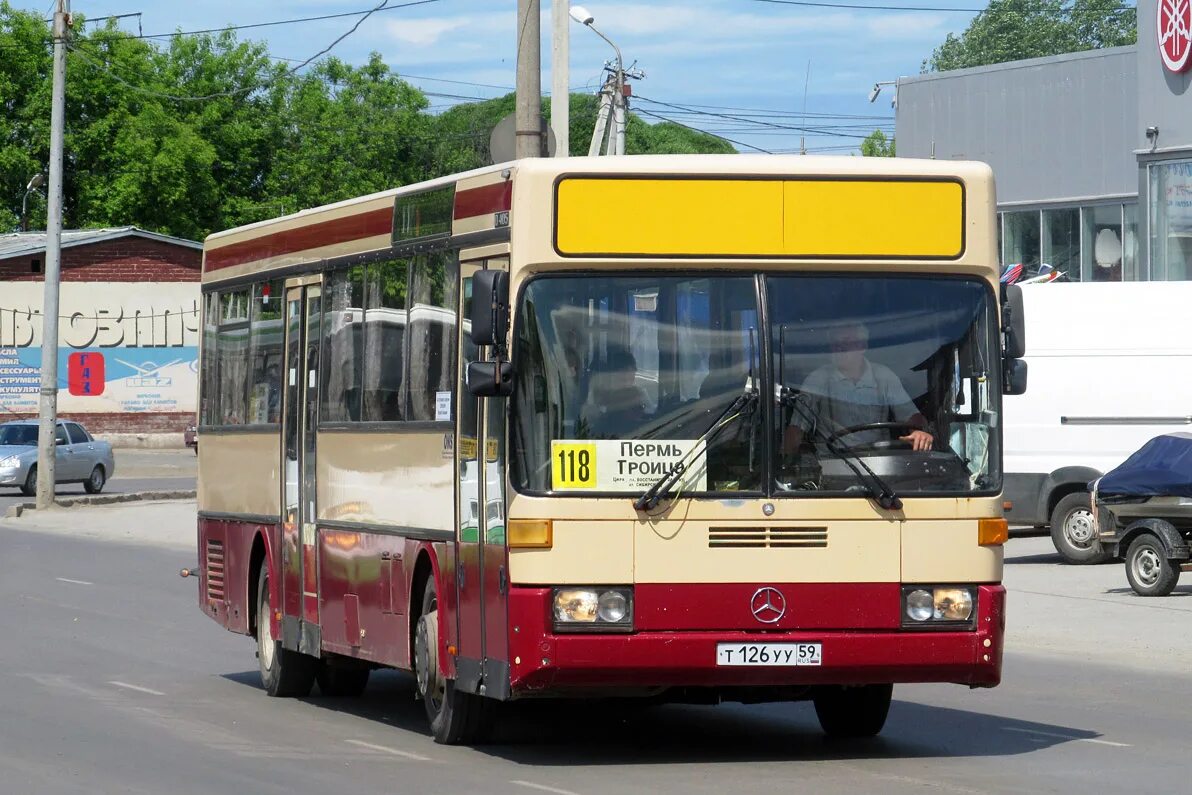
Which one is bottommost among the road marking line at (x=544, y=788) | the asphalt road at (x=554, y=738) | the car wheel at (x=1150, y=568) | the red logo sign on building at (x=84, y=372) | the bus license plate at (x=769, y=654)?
the asphalt road at (x=554, y=738)

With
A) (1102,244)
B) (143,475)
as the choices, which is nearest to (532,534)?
(1102,244)

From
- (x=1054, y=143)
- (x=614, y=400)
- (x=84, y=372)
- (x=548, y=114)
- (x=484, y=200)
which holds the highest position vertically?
(x=548, y=114)

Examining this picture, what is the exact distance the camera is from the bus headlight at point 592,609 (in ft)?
31.6

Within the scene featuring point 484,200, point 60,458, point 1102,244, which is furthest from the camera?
point 60,458

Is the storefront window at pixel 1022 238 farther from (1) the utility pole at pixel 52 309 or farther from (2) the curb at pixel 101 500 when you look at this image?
(1) the utility pole at pixel 52 309

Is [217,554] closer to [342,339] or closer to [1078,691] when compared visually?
[342,339]

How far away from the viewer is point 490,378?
964cm

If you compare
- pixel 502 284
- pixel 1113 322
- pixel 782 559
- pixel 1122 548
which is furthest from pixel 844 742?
pixel 1113 322

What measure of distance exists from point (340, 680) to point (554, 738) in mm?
3181

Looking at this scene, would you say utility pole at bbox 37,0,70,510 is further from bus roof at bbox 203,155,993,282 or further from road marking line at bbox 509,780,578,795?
road marking line at bbox 509,780,578,795

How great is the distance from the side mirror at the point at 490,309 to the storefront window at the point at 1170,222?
28030 millimetres

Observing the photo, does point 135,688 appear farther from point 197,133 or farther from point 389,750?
point 197,133

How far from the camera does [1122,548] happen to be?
68.8 ft

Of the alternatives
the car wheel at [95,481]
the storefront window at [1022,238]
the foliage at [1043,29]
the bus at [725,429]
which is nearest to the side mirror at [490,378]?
the bus at [725,429]
